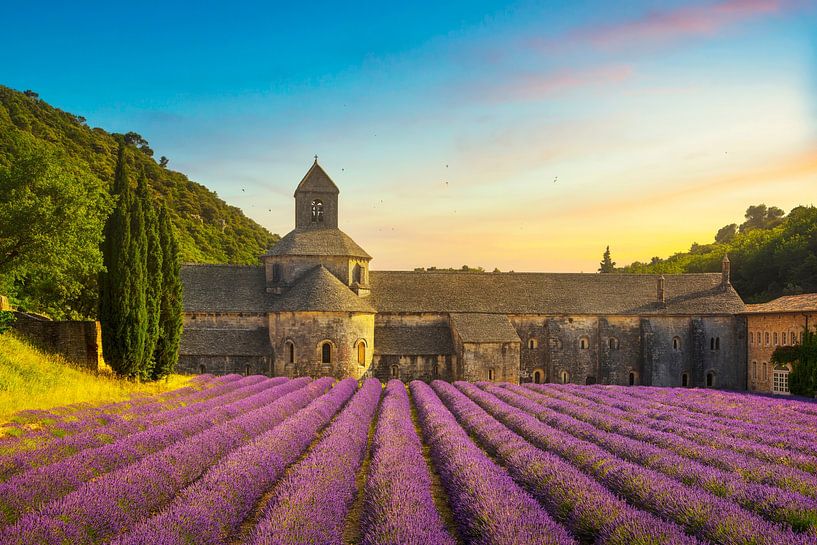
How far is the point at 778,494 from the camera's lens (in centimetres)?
927

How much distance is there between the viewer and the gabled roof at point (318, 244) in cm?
4000

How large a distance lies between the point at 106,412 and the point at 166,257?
12.9 m

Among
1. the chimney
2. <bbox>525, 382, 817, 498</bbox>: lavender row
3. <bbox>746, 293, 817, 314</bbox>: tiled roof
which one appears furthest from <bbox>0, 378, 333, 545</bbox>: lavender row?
the chimney

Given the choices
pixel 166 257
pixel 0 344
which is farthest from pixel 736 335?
pixel 0 344

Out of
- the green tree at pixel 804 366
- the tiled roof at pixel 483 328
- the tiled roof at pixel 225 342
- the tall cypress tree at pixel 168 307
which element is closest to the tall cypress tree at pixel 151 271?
the tall cypress tree at pixel 168 307

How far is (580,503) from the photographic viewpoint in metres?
8.64

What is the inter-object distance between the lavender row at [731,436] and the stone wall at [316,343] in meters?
16.7

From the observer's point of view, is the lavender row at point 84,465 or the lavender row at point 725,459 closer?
the lavender row at point 84,465

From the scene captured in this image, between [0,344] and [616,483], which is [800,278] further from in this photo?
[0,344]

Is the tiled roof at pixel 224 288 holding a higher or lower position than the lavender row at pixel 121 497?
higher

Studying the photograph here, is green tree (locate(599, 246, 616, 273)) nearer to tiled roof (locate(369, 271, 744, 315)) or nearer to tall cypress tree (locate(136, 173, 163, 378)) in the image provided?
tiled roof (locate(369, 271, 744, 315))

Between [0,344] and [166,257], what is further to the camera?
[166,257]

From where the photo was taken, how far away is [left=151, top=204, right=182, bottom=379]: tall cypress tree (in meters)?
26.9

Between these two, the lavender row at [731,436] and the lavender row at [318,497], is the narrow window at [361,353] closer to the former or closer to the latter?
the lavender row at [731,436]
